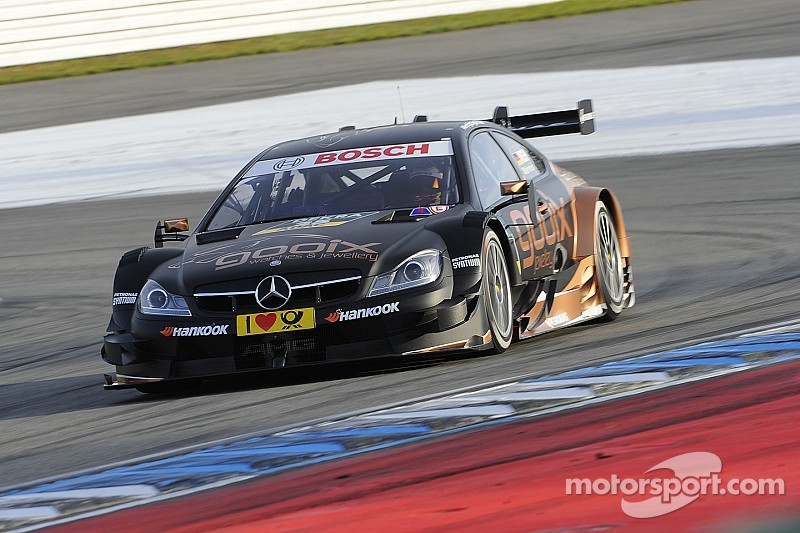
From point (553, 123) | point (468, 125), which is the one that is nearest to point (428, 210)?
point (468, 125)

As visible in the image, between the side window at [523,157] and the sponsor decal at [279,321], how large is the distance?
216 centimetres

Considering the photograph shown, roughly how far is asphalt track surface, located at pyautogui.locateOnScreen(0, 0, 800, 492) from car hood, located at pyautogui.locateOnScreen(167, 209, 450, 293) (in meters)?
0.51

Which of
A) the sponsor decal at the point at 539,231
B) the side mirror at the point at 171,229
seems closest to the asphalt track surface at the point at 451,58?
the sponsor decal at the point at 539,231

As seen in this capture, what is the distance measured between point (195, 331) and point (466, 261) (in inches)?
49.5

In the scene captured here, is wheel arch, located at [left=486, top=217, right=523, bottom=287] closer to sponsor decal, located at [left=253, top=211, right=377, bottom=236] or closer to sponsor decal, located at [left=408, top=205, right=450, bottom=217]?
sponsor decal, located at [left=408, top=205, right=450, bottom=217]

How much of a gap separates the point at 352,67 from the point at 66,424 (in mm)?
17499

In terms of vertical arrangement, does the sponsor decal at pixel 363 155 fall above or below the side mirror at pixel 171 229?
above

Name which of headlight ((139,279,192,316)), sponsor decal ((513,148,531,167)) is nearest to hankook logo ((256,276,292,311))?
headlight ((139,279,192,316))

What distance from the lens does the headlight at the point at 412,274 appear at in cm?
658

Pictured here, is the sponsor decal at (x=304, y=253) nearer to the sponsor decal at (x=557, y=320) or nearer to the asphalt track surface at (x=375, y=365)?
the asphalt track surface at (x=375, y=365)

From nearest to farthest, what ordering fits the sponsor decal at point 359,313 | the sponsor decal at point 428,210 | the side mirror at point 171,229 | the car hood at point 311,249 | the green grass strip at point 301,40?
the sponsor decal at point 359,313 < the car hood at point 311,249 < the sponsor decal at point 428,210 < the side mirror at point 171,229 < the green grass strip at point 301,40

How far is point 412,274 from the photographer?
261 inches

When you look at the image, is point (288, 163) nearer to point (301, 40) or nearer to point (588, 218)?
point (588, 218)

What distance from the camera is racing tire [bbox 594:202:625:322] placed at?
8.41 m
